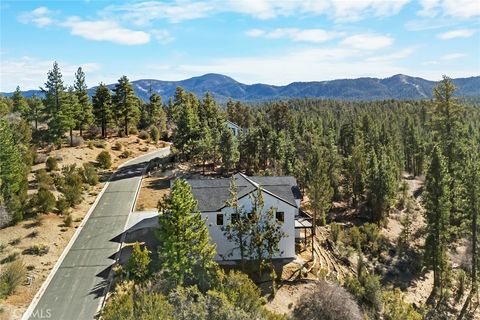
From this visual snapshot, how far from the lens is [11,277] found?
24.8m

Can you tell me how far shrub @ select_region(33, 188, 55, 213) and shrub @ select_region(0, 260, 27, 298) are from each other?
10708 mm

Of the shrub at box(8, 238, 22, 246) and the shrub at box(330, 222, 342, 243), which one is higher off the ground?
the shrub at box(8, 238, 22, 246)

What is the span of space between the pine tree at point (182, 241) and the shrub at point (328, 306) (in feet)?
22.2

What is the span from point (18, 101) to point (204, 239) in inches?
2719

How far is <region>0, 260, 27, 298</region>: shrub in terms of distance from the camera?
2381 cm

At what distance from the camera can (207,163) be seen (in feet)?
211

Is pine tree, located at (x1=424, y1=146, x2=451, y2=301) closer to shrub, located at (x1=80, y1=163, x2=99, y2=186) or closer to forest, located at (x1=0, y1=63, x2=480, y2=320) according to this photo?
forest, located at (x1=0, y1=63, x2=480, y2=320)

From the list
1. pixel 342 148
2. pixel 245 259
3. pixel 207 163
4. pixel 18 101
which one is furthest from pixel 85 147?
pixel 342 148

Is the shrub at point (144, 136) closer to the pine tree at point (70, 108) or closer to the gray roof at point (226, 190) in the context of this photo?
the pine tree at point (70, 108)

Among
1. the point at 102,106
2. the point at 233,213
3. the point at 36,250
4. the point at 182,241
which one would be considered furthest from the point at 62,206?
the point at 102,106

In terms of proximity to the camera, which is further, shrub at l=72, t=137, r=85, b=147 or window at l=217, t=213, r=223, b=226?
shrub at l=72, t=137, r=85, b=147

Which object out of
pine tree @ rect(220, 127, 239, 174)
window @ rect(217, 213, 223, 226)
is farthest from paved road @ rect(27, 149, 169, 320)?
pine tree @ rect(220, 127, 239, 174)

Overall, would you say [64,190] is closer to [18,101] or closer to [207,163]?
[207,163]

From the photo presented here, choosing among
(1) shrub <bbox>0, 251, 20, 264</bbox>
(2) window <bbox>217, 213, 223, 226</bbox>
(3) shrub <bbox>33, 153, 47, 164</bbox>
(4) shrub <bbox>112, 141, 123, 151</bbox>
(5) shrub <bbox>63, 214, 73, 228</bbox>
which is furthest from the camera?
(4) shrub <bbox>112, 141, 123, 151</bbox>
